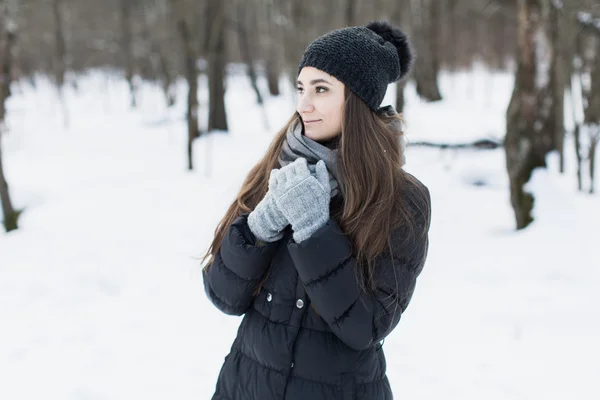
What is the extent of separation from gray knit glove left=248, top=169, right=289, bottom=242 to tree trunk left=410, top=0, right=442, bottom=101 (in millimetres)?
13823

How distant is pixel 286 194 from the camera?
1.39m

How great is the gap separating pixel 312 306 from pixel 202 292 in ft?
10.2

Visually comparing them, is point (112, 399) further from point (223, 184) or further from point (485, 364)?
point (223, 184)

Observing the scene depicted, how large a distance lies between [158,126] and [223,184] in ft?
26.8

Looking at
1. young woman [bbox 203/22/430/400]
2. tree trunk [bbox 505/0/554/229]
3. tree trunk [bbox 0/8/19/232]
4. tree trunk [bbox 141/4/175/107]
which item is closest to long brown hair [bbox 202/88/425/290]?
young woman [bbox 203/22/430/400]

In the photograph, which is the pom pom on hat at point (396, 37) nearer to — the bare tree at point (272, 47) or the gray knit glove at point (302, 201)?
the gray knit glove at point (302, 201)

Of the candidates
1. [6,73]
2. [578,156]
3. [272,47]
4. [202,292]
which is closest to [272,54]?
[272,47]

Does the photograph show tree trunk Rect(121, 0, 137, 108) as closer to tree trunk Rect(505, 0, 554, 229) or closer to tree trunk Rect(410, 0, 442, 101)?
tree trunk Rect(410, 0, 442, 101)

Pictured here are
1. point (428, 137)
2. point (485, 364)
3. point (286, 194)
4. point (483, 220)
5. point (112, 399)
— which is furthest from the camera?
point (428, 137)

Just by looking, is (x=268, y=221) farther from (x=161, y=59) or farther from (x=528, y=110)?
(x=161, y=59)

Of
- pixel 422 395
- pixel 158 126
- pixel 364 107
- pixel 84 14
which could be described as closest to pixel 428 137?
pixel 422 395

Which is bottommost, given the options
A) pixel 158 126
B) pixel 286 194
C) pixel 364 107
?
pixel 158 126

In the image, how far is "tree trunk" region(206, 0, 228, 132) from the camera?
31.9 ft

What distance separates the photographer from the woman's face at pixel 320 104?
1.52 metres
